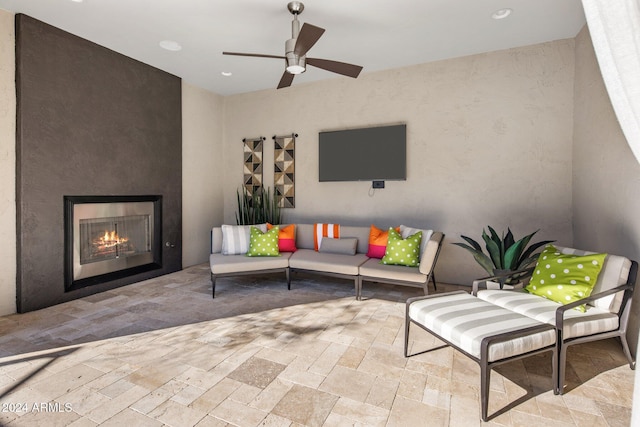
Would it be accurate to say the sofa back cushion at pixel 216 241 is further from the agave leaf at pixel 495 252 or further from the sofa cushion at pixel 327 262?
the agave leaf at pixel 495 252

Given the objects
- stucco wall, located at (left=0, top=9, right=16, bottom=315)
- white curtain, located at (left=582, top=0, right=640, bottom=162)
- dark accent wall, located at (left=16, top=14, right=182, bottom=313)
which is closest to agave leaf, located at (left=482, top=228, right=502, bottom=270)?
white curtain, located at (left=582, top=0, right=640, bottom=162)

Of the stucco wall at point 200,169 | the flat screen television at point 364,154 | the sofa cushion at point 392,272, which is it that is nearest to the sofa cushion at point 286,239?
the flat screen television at point 364,154

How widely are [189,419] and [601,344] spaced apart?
302cm

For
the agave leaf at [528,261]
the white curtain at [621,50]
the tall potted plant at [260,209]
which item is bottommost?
the agave leaf at [528,261]

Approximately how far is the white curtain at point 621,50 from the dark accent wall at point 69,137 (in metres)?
4.35

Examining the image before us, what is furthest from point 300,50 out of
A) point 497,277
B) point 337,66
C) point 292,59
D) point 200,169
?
point 200,169

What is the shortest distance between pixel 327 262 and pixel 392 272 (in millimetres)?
788

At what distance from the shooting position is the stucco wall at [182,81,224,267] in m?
5.00

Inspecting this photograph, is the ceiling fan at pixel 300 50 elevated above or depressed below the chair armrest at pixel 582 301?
above

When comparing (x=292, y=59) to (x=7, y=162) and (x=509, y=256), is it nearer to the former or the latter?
(x=509, y=256)

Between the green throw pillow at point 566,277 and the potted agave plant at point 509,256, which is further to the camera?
the potted agave plant at point 509,256

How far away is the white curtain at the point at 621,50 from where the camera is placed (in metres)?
1.08

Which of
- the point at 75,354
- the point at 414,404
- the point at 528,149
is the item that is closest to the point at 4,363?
the point at 75,354

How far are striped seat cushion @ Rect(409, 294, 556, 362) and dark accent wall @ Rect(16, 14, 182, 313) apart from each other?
3.69 meters
